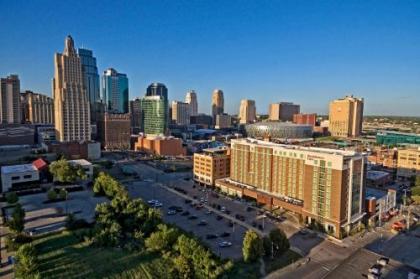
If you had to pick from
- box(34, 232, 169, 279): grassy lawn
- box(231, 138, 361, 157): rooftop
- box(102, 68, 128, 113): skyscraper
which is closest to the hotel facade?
box(231, 138, 361, 157): rooftop

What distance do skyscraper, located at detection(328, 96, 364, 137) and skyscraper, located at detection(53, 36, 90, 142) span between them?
119286 millimetres

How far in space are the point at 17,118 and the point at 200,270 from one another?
125 meters

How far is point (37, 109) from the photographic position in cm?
13125

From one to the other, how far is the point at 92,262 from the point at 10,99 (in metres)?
116

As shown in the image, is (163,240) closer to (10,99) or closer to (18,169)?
(18,169)

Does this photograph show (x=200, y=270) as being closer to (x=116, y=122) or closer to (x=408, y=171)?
(x=408, y=171)

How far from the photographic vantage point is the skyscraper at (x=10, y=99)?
372 ft

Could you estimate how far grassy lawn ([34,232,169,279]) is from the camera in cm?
2445

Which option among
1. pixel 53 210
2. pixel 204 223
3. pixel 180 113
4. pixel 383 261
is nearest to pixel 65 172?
pixel 53 210

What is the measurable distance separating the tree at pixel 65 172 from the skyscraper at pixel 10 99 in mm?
77872

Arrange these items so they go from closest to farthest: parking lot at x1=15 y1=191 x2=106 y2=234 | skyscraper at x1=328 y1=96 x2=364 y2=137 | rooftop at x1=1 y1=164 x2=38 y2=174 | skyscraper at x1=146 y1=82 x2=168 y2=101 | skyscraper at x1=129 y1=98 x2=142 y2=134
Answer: parking lot at x1=15 y1=191 x2=106 y2=234
rooftop at x1=1 y1=164 x2=38 y2=174
skyscraper at x1=328 y1=96 x2=364 y2=137
skyscraper at x1=129 y1=98 x2=142 y2=134
skyscraper at x1=146 y1=82 x2=168 y2=101

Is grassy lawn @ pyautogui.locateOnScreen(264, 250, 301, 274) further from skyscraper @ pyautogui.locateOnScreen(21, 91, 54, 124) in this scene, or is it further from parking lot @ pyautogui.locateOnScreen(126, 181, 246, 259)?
skyscraper @ pyautogui.locateOnScreen(21, 91, 54, 124)

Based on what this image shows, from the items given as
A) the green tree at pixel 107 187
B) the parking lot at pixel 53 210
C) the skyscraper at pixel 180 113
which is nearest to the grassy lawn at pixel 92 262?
the parking lot at pixel 53 210

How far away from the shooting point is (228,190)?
1984 inches
